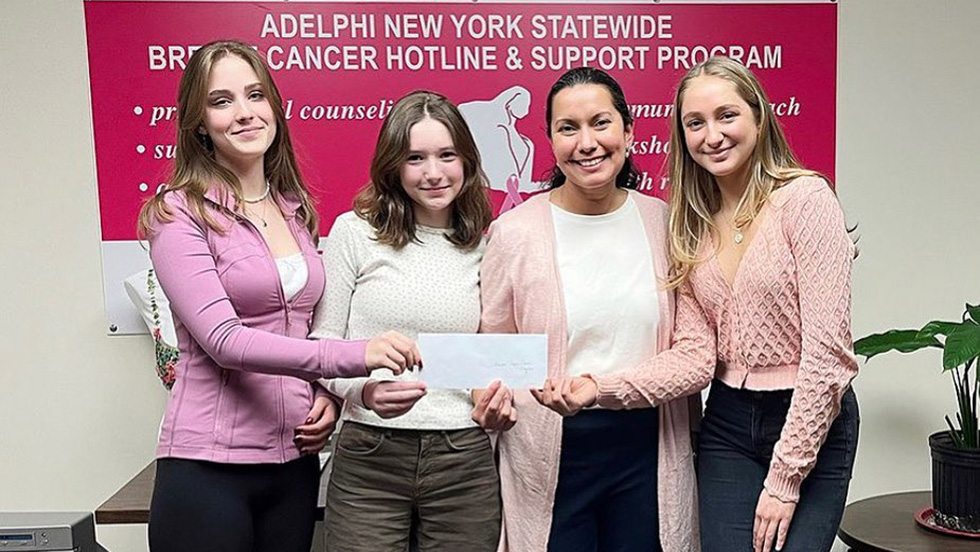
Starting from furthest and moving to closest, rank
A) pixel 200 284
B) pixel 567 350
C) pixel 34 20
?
pixel 34 20, pixel 567 350, pixel 200 284

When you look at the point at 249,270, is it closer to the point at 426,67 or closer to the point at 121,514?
the point at 121,514

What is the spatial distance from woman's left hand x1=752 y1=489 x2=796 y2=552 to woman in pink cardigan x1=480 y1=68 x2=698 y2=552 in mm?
170

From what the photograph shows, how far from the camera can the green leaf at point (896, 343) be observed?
2086mm

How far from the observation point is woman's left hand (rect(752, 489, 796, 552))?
146 cm

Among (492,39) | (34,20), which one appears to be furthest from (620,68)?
(34,20)

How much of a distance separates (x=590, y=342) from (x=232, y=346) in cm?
63

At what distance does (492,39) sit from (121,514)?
147 centimetres

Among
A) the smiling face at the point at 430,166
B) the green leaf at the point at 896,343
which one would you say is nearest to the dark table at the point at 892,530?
the green leaf at the point at 896,343

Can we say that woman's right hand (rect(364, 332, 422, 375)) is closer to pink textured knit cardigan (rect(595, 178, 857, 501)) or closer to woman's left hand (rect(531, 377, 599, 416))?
woman's left hand (rect(531, 377, 599, 416))

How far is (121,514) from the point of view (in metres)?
1.90

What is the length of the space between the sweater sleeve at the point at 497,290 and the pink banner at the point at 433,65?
0.79 meters

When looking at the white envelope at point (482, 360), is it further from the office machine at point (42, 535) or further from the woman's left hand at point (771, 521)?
the office machine at point (42, 535)

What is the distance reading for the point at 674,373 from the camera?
1577 mm

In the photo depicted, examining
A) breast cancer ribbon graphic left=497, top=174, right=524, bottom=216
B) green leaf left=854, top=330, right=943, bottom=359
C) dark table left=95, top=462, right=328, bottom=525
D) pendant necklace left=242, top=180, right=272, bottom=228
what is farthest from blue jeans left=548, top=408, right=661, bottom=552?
breast cancer ribbon graphic left=497, top=174, right=524, bottom=216
